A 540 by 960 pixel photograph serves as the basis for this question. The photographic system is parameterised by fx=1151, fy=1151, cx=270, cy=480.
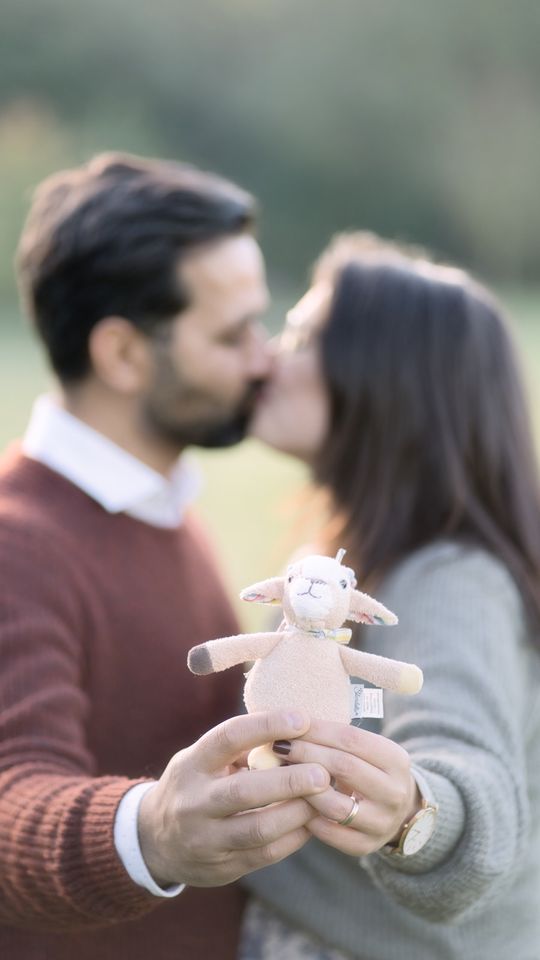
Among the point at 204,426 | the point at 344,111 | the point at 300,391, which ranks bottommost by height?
the point at 204,426

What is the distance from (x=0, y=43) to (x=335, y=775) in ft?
80.3

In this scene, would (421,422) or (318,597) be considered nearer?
(318,597)

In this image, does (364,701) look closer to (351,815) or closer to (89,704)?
(351,815)

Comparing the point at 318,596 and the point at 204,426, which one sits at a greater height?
the point at 204,426

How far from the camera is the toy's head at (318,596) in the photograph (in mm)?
1136

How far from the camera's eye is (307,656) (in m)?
1.15

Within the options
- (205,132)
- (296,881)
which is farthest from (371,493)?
(205,132)

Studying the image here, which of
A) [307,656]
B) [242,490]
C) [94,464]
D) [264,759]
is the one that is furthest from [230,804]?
[242,490]

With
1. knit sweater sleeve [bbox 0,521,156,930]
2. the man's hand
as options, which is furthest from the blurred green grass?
the man's hand

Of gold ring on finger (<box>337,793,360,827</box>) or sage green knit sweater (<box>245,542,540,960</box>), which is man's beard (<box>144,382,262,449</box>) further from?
gold ring on finger (<box>337,793,360,827</box>)

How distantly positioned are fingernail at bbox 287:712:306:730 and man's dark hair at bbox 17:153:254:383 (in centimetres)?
131

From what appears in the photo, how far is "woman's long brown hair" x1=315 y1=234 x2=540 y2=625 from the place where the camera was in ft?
6.36

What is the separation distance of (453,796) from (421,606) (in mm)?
376

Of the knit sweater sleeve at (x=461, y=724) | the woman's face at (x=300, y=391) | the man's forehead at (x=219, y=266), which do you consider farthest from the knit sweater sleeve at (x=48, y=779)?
the man's forehead at (x=219, y=266)
